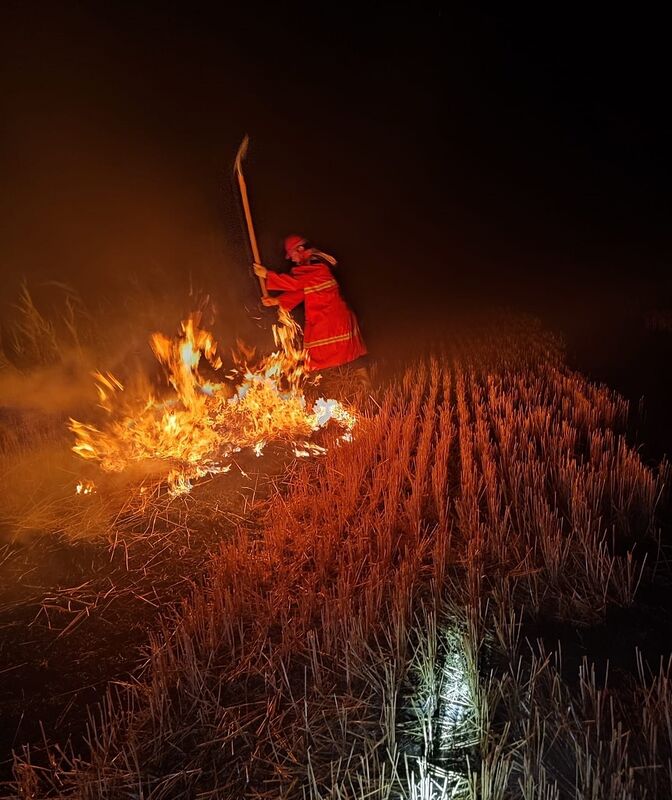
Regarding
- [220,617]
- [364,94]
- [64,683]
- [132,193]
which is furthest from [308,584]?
[364,94]

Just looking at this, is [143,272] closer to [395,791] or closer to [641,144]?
[395,791]

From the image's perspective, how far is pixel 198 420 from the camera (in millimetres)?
4488

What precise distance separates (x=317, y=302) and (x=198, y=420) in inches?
75.7

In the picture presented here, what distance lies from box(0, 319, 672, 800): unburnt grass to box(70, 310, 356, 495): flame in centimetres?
67

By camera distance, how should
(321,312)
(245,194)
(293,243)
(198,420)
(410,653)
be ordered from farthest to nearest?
(321,312)
(293,243)
(245,194)
(198,420)
(410,653)

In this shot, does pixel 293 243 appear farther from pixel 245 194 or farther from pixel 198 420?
A: pixel 198 420

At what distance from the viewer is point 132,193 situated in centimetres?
734

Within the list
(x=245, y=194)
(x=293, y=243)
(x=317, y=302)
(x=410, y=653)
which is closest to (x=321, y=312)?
(x=317, y=302)

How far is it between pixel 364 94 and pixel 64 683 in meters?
11.8

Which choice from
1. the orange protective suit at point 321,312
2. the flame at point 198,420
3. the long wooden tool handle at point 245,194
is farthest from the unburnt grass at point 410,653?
the long wooden tool handle at point 245,194

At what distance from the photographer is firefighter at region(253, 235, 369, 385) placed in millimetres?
5469

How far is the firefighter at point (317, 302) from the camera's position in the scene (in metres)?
5.47

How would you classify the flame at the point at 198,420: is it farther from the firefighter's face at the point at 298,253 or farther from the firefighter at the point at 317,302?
the firefighter's face at the point at 298,253

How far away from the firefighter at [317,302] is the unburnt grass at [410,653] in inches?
83.2
